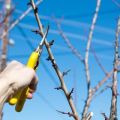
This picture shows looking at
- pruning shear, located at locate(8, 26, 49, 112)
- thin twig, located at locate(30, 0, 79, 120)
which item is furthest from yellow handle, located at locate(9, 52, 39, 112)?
thin twig, located at locate(30, 0, 79, 120)

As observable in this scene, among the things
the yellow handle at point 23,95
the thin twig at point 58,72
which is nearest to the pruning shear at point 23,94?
the yellow handle at point 23,95

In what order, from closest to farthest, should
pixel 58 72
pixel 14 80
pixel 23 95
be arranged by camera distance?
1. pixel 14 80
2. pixel 23 95
3. pixel 58 72

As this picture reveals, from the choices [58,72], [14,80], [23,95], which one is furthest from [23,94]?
[58,72]

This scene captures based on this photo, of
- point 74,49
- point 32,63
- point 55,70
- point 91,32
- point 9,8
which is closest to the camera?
point 32,63

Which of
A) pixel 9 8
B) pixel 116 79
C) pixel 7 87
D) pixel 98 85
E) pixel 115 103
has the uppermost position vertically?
pixel 9 8

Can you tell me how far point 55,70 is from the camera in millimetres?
2318

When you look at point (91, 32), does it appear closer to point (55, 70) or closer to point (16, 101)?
point (55, 70)

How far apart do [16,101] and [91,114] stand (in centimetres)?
88

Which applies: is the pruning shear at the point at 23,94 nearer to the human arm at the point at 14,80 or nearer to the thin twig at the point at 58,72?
the human arm at the point at 14,80

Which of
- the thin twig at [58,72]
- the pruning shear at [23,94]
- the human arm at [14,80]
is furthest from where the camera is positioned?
the thin twig at [58,72]

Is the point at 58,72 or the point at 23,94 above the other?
the point at 58,72

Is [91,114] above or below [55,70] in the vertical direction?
below

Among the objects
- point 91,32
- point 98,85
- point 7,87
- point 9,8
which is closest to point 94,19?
point 91,32

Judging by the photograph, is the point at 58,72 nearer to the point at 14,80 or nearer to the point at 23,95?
the point at 23,95
